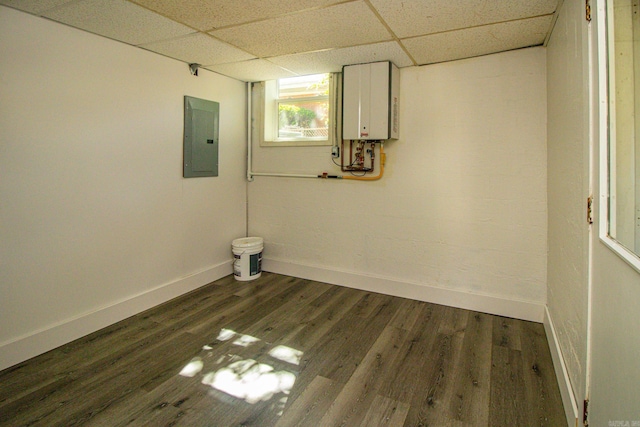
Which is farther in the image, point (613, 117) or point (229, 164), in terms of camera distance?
point (229, 164)

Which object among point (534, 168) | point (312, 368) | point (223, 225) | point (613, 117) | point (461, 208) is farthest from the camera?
point (223, 225)

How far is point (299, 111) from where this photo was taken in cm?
409

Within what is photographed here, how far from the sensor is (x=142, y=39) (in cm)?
271

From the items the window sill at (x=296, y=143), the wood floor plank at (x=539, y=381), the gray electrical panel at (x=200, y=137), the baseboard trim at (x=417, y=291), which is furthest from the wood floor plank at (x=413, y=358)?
the gray electrical panel at (x=200, y=137)

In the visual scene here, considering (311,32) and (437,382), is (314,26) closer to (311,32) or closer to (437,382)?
(311,32)

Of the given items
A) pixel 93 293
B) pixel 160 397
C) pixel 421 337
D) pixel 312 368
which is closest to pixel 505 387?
pixel 421 337

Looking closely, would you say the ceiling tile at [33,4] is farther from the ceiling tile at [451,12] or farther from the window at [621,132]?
the window at [621,132]

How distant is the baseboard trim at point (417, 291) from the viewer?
295 centimetres

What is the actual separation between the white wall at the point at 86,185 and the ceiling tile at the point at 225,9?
82 cm

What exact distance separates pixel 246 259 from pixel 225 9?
2472mm

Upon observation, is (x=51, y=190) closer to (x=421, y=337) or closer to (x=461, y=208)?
(x=421, y=337)

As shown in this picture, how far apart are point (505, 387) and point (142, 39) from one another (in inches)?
139

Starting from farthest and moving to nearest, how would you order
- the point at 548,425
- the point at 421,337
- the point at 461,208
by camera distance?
the point at 461,208 → the point at 421,337 → the point at 548,425

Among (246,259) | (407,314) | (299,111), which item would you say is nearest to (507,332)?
(407,314)
